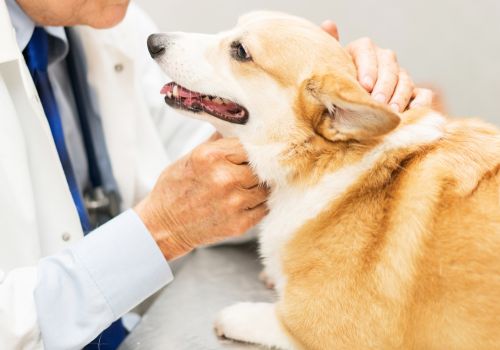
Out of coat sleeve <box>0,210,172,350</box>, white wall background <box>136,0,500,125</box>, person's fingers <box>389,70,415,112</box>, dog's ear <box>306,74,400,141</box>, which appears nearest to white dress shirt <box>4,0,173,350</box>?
coat sleeve <box>0,210,172,350</box>

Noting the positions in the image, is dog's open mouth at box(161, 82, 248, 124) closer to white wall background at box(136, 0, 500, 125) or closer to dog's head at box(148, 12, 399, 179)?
dog's head at box(148, 12, 399, 179)

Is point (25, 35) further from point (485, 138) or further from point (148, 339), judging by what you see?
point (485, 138)

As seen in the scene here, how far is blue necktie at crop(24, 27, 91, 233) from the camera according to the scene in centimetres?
107

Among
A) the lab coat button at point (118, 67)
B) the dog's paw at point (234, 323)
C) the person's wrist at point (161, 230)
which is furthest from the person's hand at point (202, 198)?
the lab coat button at point (118, 67)

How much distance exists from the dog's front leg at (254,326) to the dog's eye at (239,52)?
1.27 feet

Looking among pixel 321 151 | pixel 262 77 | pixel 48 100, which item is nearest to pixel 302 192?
pixel 321 151

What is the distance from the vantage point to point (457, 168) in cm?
78

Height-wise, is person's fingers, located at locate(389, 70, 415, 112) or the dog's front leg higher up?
person's fingers, located at locate(389, 70, 415, 112)

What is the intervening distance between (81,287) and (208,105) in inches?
13.1

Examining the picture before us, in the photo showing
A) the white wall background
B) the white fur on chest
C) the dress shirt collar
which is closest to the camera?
the white fur on chest

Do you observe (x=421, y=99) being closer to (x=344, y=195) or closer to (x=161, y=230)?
(x=344, y=195)

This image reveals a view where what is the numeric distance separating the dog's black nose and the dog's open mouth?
2.4 inches

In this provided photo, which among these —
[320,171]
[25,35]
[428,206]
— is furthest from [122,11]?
[428,206]

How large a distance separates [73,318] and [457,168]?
583 mm
